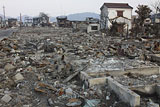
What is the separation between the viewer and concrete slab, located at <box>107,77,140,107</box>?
379cm

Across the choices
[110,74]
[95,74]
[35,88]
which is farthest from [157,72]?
[35,88]

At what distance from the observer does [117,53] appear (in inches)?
388

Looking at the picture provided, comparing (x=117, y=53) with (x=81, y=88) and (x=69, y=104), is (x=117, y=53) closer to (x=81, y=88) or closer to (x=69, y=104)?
(x=81, y=88)

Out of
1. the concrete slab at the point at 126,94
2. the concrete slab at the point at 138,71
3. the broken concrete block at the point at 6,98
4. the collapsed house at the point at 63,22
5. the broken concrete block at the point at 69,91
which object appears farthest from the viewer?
the collapsed house at the point at 63,22

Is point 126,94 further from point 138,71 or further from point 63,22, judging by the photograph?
point 63,22

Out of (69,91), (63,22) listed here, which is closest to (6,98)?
(69,91)

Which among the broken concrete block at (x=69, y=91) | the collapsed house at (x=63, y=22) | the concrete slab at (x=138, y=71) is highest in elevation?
the collapsed house at (x=63, y=22)

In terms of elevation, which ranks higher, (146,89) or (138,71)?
(138,71)

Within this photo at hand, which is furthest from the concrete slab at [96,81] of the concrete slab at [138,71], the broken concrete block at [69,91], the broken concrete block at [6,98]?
the broken concrete block at [6,98]

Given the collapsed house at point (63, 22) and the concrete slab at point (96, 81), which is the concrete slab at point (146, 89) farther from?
the collapsed house at point (63, 22)

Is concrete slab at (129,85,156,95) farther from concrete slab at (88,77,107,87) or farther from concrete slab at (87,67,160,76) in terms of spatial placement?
concrete slab at (87,67,160,76)

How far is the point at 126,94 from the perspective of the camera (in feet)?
13.3

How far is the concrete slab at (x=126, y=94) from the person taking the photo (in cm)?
379

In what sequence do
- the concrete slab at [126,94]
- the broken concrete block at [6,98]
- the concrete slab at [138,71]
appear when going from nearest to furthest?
the concrete slab at [126,94], the broken concrete block at [6,98], the concrete slab at [138,71]
